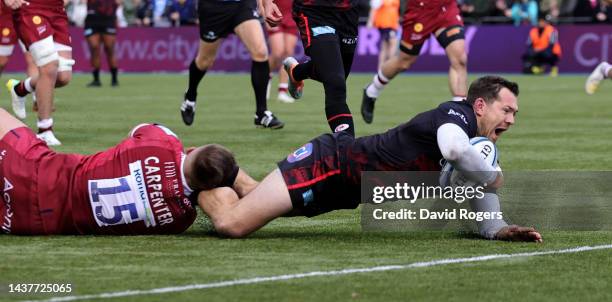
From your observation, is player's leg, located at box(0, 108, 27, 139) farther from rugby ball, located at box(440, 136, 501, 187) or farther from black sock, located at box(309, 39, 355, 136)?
black sock, located at box(309, 39, 355, 136)

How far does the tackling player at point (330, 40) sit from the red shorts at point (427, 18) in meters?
4.03

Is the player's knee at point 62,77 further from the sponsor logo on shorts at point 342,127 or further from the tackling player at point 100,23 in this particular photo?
the tackling player at point 100,23

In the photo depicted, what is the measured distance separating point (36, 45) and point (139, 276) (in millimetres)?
6714

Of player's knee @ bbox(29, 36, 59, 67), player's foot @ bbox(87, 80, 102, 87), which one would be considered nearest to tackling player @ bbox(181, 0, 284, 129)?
player's knee @ bbox(29, 36, 59, 67)

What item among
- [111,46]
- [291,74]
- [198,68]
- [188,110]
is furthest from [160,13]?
[291,74]

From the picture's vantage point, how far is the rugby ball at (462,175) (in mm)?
7008

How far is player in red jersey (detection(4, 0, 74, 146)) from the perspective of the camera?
40.2ft

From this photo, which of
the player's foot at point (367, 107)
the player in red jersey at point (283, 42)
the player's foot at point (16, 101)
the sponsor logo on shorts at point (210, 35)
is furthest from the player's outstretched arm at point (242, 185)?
the player in red jersey at point (283, 42)

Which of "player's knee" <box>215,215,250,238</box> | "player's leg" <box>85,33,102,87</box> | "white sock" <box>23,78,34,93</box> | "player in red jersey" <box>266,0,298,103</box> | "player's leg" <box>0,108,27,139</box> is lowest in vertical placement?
"player's leg" <box>85,33,102,87</box>

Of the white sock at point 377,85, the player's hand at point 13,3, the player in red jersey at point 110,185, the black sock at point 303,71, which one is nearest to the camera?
the player in red jersey at point 110,185

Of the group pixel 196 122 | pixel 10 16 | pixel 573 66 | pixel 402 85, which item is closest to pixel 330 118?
pixel 10 16

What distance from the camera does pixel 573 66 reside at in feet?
106

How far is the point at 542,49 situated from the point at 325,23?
2253cm

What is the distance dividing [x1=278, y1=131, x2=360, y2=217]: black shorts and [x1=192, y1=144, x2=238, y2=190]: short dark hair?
352 mm
